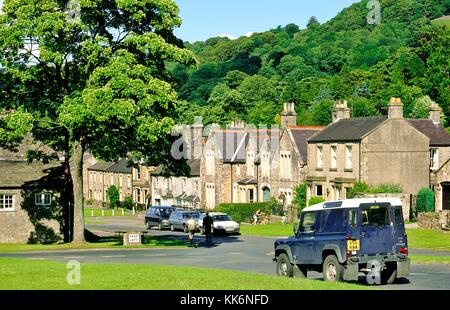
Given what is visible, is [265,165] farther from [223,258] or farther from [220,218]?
[223,258]

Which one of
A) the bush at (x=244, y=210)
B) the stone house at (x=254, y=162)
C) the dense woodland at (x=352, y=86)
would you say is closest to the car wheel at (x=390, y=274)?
the bush at (x=244, y=210)

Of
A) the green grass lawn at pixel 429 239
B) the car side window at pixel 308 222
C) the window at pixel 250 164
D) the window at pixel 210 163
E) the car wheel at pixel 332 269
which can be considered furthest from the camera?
the window at pixel 210 163

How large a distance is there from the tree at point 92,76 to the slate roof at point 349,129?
22.3 metres

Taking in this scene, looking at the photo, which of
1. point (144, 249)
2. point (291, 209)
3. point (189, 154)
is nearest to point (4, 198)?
point (144, 249)

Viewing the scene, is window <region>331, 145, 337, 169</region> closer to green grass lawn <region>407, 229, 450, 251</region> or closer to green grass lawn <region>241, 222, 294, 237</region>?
green grass lawn <region>241, 222, 294, 237</region>

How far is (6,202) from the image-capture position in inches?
1970

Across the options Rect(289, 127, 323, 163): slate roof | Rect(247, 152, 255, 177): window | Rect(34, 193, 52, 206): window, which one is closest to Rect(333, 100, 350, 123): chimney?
Rect(289, 127, 323, 163): slate roof

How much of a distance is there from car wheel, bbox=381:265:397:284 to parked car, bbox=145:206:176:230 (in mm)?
39017

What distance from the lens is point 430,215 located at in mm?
53531

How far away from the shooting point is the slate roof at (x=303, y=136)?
Result: 2793 inches

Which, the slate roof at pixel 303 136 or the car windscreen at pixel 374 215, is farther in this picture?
→ the slate roof at pixel 303 136

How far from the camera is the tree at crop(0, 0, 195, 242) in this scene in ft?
133

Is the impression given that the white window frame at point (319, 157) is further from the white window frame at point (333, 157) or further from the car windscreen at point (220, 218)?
the car windscreen at point (220, 218)

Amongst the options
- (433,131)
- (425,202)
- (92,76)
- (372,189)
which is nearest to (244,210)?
(372,189)
